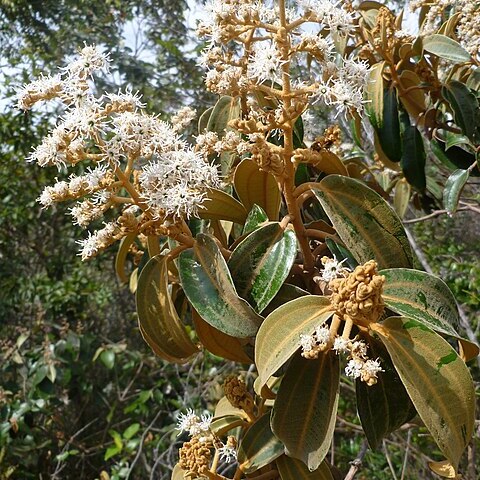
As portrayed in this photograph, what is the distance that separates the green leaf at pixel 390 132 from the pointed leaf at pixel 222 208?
0.44 meters

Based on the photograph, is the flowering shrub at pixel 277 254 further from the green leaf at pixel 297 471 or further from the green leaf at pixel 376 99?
the green leaf at pixel 376 99

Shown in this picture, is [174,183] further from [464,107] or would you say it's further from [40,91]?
[464,107]

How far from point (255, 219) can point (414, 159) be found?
1.87ft

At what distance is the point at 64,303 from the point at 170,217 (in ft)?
8.62

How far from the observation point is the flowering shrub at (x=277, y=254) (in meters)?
0.61

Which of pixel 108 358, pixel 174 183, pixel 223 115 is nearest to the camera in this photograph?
pixel 174 183

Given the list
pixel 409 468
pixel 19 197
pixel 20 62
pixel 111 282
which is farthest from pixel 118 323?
pixel 409 468

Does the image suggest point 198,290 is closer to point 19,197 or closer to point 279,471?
point 279,471

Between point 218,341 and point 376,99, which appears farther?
point 376,99

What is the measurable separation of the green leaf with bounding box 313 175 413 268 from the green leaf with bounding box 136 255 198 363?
252mm

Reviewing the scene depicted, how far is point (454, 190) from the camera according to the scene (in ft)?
3.78

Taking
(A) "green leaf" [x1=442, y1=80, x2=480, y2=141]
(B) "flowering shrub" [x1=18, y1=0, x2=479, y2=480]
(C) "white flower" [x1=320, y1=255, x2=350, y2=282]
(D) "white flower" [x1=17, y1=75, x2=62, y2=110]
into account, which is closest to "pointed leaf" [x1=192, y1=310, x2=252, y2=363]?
(B) "flowering shrub" [x1=18, y1=0, x2=479, y2=480]

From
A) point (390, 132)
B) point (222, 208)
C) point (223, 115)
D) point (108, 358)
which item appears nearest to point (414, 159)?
point (390, 132)

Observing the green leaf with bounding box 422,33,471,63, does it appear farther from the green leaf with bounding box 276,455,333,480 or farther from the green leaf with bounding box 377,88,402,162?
the green leaf with bounding box 276,455,333,480
